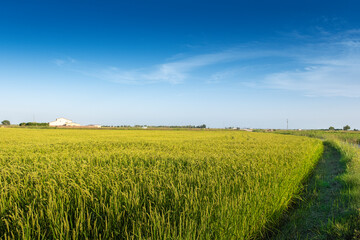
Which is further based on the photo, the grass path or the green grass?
the grass path

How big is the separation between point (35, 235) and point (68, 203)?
0.58 metres

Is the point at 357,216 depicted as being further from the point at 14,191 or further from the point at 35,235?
the point at 14,191

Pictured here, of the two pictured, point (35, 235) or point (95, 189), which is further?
point (95, 189)

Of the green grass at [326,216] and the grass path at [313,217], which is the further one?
the grass path at [313,217]

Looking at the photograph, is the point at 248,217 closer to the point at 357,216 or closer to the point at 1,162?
the point at 357,216

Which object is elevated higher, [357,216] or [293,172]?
[293,172]

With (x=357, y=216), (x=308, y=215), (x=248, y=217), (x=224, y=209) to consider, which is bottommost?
(x=308, y=215)

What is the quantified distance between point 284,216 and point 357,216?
134 cm

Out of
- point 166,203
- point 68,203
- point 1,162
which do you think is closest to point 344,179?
point 166,203

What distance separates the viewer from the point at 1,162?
621 cm

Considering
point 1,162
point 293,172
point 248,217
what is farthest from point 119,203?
point 1,162

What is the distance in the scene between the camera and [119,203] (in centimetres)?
273

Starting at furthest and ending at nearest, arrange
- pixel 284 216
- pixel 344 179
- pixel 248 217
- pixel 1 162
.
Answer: pixel 344 179
pixel 1 162
pixel 284 216
pixel 248 217

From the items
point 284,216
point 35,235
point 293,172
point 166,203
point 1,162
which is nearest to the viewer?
point 35,235
